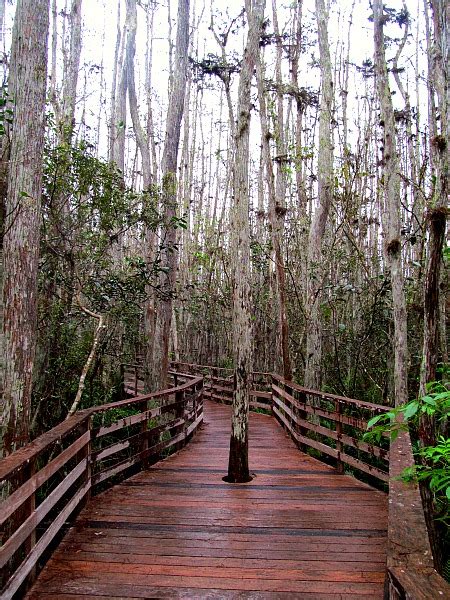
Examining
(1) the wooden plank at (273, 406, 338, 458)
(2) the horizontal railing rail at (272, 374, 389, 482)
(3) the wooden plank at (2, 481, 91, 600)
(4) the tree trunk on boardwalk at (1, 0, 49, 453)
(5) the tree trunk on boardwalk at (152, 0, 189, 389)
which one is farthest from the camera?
(5) the tree trunk on boardwalk at (152, 0, 189, 389)

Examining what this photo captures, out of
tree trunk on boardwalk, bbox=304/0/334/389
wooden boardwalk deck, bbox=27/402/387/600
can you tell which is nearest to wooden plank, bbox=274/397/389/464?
wooden boardwalk deck, bbox=27/402/387/600

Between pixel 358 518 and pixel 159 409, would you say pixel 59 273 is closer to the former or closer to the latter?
pixel 159 409

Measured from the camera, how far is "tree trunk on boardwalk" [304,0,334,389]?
350 inches

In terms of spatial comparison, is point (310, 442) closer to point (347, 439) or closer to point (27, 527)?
point (347, 439)

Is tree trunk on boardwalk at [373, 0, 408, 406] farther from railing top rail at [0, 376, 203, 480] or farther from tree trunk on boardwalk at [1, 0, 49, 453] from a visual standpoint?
tree trunk on boardwalk at [1, 0, 49, 453]

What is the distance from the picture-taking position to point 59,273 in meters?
7.05

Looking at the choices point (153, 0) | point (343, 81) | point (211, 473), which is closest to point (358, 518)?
point (211, 473)

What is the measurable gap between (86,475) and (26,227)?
2312 millimetres

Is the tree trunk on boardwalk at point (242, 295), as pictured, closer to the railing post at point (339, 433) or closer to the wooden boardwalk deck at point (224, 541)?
the wooden boardwalk deck at point (224, 541)

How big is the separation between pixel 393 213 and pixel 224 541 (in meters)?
5.12

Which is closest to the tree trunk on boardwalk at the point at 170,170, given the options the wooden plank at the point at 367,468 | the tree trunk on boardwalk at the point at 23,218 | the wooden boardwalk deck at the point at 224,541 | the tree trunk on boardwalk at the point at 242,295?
the tree trunk on boardwalk at the point at 242,295

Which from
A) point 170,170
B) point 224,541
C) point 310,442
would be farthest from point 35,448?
point 170,170

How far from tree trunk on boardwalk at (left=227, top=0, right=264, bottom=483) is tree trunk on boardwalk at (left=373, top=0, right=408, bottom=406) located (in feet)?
6.96

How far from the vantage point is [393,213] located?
286 inches
